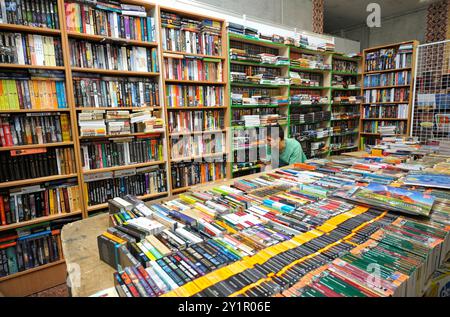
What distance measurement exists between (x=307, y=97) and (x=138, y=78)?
282 cm

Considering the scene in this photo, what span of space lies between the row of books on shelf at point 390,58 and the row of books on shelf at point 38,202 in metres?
5.55

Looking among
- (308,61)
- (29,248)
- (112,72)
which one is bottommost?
(29,248)

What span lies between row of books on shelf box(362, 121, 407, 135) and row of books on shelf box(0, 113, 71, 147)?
5.07 metres

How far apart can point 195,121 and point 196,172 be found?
652 mm

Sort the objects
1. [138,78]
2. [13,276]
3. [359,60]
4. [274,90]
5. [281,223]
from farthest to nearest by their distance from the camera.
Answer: [359,60] < [274,90] < [138,78] < [13,276] < [281,223]

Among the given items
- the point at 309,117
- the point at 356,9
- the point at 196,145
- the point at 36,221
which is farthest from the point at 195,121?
the point at 356,9

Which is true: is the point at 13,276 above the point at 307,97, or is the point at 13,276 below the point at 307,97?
below

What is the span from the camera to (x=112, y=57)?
2604mm

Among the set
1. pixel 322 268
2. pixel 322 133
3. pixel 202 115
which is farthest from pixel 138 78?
pixel 322 133

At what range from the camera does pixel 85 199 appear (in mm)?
2510

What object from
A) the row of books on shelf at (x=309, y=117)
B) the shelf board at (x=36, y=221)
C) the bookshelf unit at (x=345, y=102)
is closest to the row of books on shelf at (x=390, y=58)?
the bookshelf unit at (x=345, y=102)

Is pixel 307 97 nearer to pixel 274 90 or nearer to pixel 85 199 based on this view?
pixel 274 90

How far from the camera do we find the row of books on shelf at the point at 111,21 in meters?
2.34

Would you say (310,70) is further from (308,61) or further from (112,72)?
(112,72)
